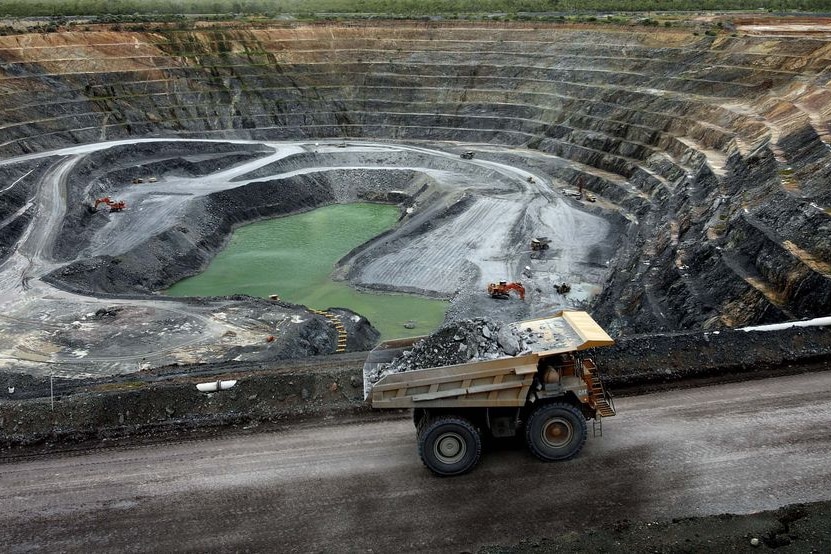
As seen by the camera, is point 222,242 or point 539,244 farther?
point 222,242

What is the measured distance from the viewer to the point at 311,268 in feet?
107

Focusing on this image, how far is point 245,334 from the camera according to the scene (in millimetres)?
22812

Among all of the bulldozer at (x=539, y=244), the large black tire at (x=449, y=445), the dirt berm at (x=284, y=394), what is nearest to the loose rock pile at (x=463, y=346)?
the large black tire at (x=449, y=445)

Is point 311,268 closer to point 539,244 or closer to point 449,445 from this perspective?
point 539,244

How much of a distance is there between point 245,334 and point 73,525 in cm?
1320

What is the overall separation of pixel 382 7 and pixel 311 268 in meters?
59.0

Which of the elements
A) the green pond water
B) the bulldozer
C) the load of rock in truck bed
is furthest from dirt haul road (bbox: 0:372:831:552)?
the bulldozer

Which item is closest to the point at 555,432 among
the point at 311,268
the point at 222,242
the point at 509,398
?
the point at 509,398

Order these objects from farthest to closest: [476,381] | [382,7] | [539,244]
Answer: [382,7], [539,244], [476,381]

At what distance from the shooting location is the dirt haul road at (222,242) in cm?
2244

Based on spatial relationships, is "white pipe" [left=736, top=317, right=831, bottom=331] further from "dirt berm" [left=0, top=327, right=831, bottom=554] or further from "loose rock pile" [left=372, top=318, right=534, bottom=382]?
"loose rock pile" [left=372, top=318, right=534, bottom=382]

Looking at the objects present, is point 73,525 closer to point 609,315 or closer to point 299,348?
point 299,348

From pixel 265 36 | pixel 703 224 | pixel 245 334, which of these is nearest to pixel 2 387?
pixel 245 334

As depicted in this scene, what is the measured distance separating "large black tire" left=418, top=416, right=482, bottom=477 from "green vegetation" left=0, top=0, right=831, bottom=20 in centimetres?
6490
